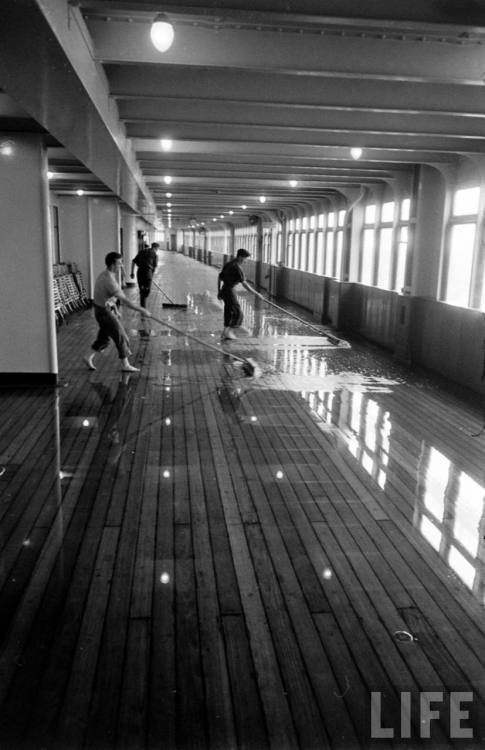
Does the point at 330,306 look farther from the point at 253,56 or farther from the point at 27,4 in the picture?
the point at 27,4

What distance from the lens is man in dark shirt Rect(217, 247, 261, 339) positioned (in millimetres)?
11914

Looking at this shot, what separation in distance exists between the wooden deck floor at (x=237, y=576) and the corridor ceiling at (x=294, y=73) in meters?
2.94

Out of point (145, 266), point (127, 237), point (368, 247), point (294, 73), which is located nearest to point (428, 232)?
point (368, 247)

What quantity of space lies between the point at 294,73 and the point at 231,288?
22.4ft

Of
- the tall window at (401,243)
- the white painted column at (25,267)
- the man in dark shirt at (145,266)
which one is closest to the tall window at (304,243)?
the man in dark shirt at (145,266)

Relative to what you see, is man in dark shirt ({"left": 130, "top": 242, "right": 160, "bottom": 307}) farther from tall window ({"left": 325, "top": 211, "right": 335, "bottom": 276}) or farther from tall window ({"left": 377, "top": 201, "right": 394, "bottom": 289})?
tall window ({"left": 325, "top": 211, "right": 335, "bottom": 276})

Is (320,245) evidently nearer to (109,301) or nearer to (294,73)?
(109,301)

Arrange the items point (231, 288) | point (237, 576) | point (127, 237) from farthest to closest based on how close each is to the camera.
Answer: point (127, 237) → point (231, 288) → point (237, 576)

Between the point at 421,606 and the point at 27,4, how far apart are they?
Result: 140 inches

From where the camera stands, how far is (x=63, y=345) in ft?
37.5

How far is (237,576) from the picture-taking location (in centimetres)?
367

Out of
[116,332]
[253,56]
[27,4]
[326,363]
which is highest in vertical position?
[253,56]

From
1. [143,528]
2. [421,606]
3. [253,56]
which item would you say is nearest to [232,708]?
[421,606]

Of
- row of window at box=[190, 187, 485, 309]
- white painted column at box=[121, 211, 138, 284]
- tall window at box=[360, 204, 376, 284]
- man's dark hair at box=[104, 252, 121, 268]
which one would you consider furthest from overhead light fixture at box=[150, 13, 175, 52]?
white painted column at box=[121, 211, 138, 284]
